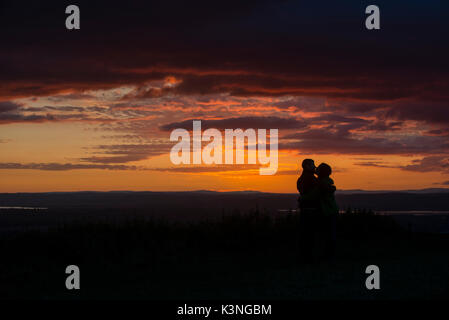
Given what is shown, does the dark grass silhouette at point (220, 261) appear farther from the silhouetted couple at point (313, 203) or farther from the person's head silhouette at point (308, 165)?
the person's head silhouette at point (308, 165)

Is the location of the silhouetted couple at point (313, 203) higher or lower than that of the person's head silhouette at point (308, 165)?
lower

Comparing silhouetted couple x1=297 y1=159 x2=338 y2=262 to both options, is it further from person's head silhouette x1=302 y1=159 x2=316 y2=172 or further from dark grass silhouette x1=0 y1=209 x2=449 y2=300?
dark grass silhouette x1=0 y1=209 x2=449 y2=300

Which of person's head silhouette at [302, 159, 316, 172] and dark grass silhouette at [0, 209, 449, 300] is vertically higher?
person's head silhouette at [302, 159, 316, 172]

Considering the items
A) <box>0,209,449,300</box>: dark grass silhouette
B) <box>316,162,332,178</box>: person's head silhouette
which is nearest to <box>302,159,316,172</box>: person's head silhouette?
<box>316,162,332,178</box>: person's head silhouette

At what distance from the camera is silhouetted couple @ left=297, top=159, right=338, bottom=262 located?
13.1 metres

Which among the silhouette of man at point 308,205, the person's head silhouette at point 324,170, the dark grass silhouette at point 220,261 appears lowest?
the dark grass silhouette at point 220,261

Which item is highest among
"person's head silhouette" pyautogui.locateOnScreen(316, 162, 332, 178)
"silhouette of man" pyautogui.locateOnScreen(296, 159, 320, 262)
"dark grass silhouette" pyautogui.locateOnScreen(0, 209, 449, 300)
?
"person's head silhouette" pyautogui.locateOnScreen(316, 162, 332, 178)

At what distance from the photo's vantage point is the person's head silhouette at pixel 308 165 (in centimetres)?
1310

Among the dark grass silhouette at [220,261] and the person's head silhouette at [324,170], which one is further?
the person's head silhouette at [324,170]

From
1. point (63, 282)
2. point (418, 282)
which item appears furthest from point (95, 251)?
point (418, 282)

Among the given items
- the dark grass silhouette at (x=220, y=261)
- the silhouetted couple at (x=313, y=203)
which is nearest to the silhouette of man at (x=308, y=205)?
the silhouetted couple at (x=313, y=203)

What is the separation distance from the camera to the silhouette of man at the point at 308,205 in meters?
13.1

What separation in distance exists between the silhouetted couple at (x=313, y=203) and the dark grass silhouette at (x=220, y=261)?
22.7 inches
